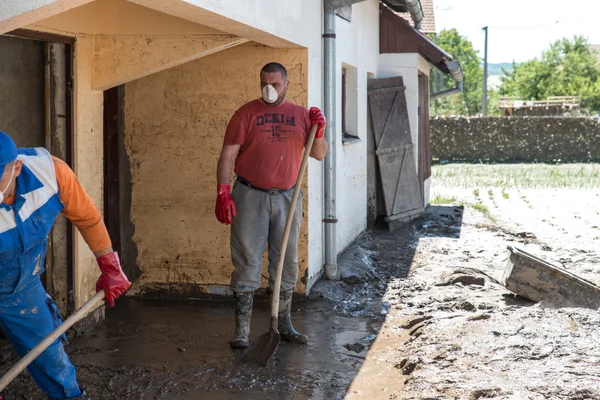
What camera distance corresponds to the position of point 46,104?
246 inches

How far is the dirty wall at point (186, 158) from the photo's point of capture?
7.68 metres

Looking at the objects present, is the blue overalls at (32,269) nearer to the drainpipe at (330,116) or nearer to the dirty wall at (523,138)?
the drainpipe at (330,116)

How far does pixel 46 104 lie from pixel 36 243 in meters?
2.41

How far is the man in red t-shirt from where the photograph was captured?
608 cm

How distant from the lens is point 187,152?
7.86 m

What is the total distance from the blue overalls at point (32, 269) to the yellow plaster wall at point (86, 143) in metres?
2.13

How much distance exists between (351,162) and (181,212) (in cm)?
333

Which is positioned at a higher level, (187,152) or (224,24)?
(224,24)

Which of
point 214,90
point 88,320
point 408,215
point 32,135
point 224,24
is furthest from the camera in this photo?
point 408,215

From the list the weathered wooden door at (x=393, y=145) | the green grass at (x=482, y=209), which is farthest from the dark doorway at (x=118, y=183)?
the green grass at (x=482, y=209)

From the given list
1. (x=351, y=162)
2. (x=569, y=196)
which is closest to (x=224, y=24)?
(x=351, y=162)

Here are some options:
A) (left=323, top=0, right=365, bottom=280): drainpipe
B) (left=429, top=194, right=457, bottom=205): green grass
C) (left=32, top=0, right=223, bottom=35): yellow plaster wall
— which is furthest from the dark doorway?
(left=429, top=194, right=457, bottom=205): green grass

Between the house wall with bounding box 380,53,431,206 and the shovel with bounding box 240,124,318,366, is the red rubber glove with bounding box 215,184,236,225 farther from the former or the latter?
the house wall with bounding box 380,53,431,206

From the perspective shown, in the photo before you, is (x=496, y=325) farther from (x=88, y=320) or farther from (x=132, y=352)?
(x=88, y=320)
